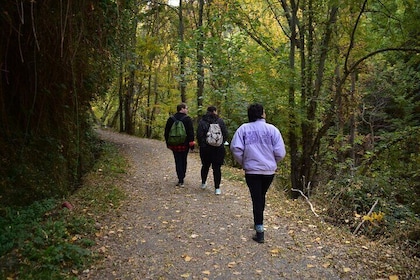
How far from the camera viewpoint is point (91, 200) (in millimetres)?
6863

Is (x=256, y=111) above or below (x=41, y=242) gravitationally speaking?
above

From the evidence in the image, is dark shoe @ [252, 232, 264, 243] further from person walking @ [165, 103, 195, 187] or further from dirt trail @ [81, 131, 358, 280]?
person walking @ [165, 103, 195, 187]

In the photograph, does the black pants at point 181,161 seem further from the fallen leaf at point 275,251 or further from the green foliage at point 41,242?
the fallen leaf at point 275,251

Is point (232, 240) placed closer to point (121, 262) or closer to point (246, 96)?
point (121, 262)

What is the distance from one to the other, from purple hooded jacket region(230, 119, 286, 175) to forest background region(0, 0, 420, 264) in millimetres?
2225

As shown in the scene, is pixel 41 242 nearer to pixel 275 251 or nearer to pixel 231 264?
pixel 231 264

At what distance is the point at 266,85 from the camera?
11305mm

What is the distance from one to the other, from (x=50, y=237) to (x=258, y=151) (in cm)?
304

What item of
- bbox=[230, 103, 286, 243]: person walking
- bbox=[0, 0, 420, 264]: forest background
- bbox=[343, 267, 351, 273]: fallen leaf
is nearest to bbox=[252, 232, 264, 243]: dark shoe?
bbox=[230, 103, 286, 243]: person walking

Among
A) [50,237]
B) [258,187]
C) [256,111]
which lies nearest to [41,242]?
[50,237]

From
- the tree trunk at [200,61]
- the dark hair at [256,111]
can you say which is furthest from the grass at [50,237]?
the tree trunk at [200,61]

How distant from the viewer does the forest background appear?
5293 mm

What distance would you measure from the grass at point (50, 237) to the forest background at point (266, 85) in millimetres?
334

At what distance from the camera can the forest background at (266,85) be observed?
17.4 ft
